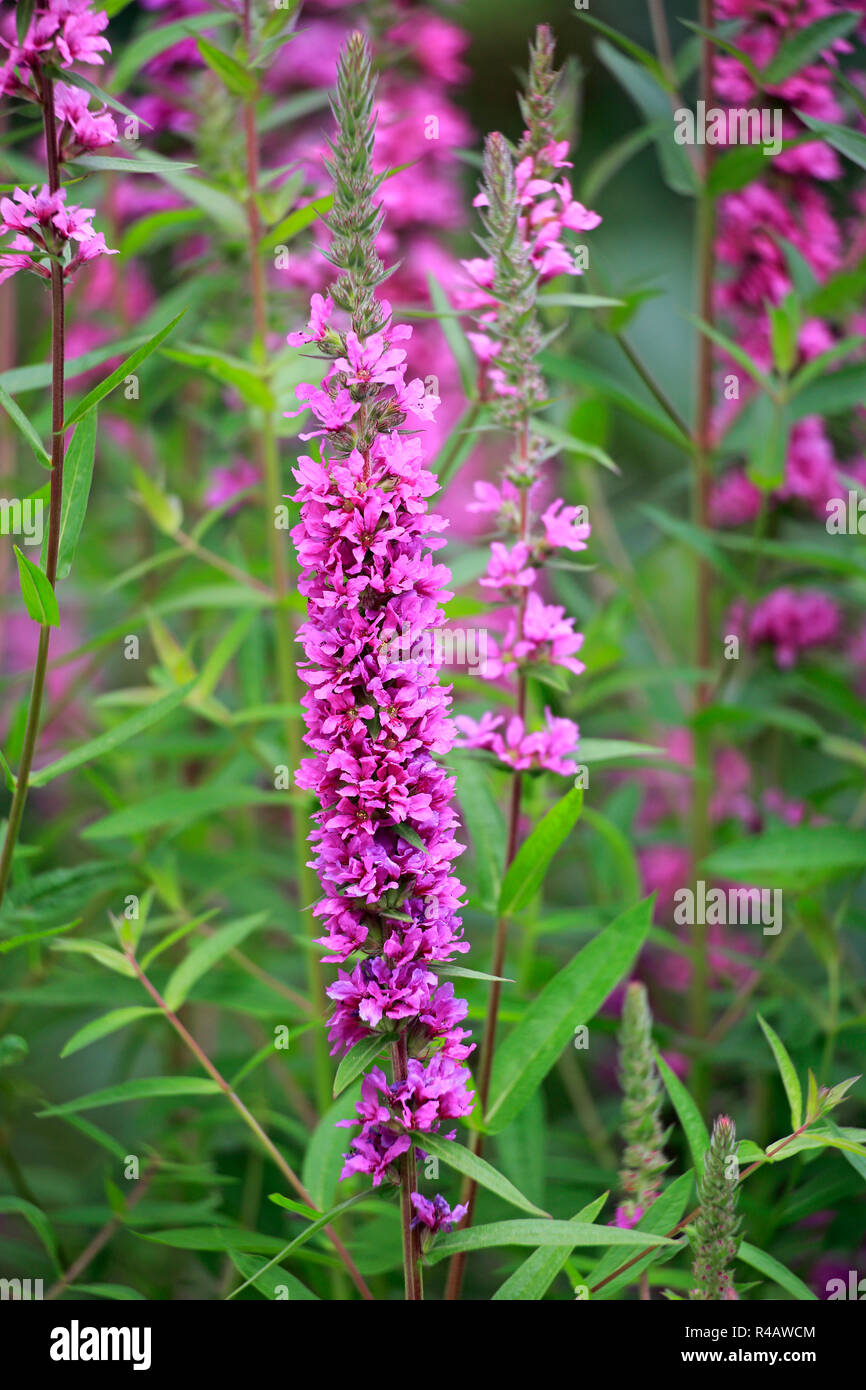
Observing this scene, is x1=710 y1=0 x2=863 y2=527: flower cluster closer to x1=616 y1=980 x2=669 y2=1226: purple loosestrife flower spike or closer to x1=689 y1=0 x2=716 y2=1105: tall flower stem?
x1=689 y1=0 x2=716 y2=1105: tall flower stem

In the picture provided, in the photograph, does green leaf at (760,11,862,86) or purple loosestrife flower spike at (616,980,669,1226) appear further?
green leaf at (760,11,862,86)

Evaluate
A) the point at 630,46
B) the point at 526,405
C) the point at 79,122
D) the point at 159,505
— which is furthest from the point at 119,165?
the point at 630,46

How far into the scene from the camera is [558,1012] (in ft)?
2.64

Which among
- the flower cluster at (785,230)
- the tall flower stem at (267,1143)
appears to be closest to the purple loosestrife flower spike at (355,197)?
the tall flower stem at (267,1143)

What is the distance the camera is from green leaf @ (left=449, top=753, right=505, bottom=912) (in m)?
0.86

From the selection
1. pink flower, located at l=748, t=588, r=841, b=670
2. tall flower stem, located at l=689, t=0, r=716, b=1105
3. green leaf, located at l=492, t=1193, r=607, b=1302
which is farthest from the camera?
pink flower, located at l=748, t=588, r=841, b=670

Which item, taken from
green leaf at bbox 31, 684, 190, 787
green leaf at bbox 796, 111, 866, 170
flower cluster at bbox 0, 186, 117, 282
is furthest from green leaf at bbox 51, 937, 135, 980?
green leaf at bbox 796, 111, 866, 170

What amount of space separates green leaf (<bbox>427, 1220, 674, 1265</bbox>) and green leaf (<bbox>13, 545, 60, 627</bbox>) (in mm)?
416

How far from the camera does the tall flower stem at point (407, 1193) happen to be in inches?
25.6

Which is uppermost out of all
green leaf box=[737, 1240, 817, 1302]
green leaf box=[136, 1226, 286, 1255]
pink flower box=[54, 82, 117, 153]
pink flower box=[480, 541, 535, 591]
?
pink flower box=[54, 82, 117, 153]

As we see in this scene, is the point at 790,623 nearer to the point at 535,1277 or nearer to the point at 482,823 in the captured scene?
the point at 482,823

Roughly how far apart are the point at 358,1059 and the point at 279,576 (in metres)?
0.54
